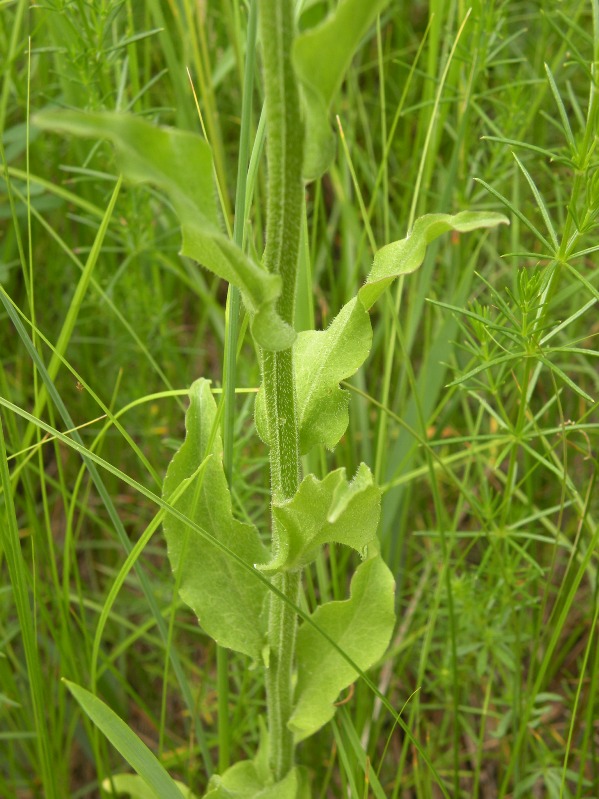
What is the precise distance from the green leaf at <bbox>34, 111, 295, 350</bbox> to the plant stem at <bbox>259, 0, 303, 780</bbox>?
0.06m

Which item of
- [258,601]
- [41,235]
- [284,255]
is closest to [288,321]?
[284,255]

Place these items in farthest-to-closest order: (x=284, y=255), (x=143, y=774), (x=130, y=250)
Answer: (x=130, y=250)
(x=143, y=774)
(x=284, y=255)

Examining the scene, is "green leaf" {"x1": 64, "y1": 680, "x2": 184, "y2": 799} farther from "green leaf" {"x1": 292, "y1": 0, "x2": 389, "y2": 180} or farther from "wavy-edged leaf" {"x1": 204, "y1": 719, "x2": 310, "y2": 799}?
"green leaf" {"x1": 292, "y1": 0, "x2": 389, "y2": 180}

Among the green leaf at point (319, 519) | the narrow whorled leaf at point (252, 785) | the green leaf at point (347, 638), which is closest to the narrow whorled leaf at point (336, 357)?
the green leaf at point (319, 519)

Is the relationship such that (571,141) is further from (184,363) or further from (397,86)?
(184,363)

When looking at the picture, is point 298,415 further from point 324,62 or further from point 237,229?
point 324,62

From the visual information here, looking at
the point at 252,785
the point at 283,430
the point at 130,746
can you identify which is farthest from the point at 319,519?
the point at 252,785

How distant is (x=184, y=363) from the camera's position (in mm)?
1954

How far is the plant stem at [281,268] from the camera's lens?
0.70 m

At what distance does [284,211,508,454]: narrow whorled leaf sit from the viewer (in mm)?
907

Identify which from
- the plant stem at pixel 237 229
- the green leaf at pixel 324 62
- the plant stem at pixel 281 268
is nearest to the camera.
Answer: the green leaf at pixel 324 62

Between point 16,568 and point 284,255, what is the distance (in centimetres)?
53

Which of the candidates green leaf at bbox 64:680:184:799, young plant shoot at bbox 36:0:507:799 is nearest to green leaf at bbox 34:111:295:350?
young plant shoot at bbox 36:0:507:799

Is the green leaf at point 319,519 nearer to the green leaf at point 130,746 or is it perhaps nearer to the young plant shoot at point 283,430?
the young plant shoot at point 283,430
